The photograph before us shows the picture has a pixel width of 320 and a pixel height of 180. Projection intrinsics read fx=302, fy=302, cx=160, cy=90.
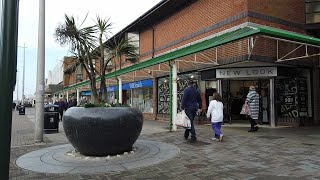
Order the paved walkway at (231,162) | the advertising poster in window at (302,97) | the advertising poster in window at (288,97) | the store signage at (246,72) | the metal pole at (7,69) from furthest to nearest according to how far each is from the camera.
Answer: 1. the advertising poster in window at (302,97)
2. the advertising poster in window at (288,97)
3. the store signage at (246,72)
4. the paved walkway at (231,162)
5. the metal pole at (7,69)

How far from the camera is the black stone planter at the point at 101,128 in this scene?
6895mm

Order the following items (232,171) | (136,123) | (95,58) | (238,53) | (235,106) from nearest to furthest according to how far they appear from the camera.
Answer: (232,171) → (136,123) → (95,58) → (238,53) → (235,106)

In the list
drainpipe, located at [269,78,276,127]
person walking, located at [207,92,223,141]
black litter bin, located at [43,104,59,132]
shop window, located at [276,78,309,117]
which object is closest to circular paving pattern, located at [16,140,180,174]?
person walking, located at [207,92,223,141]

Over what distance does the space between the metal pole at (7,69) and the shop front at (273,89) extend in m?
11.6

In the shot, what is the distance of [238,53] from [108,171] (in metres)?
8.48

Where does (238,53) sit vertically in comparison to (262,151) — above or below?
above

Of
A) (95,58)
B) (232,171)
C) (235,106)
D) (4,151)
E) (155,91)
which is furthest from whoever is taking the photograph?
(155,91)

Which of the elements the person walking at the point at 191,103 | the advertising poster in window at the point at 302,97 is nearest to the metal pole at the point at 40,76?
the person walking at the point at 191,103

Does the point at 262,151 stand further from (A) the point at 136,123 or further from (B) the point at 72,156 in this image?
(B) the point at 72,156

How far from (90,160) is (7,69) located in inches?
179

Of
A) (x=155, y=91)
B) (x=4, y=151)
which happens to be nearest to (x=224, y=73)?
(x=155, y=91)

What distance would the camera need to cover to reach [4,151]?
2871mm

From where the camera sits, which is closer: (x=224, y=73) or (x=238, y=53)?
(x=238, y=53)

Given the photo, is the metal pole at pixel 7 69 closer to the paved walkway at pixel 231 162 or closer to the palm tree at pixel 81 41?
the paved walkway at pixel 231 162
